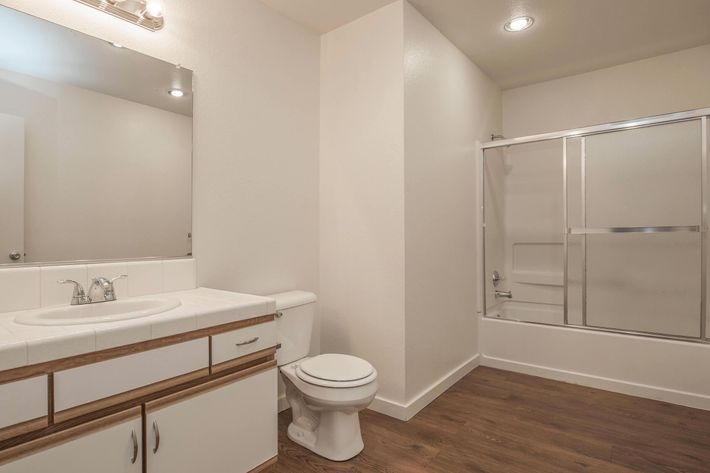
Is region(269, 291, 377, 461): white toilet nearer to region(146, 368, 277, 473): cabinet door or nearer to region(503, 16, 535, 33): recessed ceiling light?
region(146, 368, 277, 473): cabinet door

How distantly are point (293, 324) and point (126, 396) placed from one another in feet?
3.26

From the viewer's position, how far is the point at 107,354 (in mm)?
1131

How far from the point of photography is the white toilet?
5.93 ft

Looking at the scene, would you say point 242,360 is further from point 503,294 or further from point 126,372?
point 503,294

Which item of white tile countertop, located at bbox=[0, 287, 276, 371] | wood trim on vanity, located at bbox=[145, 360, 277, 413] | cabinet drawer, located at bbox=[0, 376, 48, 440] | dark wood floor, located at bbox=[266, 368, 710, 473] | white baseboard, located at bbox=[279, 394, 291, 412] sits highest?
white tile countertop, located at bbox=[0, 287, 276, 371]

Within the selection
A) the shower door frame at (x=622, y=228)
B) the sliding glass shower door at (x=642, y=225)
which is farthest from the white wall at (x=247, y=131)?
the sliding glass shower door at (x=642, y=225)

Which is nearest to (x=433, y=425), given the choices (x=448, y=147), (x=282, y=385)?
(x=282, y=385)

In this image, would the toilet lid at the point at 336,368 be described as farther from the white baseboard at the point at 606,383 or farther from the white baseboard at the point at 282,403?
the white baseboard at the point at 606,383

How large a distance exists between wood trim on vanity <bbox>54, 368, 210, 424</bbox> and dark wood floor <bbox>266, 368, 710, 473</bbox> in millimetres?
768

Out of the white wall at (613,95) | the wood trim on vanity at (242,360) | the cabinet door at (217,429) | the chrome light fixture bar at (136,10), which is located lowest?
the cabinet door at (217,429)

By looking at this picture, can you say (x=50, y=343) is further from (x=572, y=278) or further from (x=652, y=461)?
(x=572, y=278)

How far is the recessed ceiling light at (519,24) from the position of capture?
2.51 metres

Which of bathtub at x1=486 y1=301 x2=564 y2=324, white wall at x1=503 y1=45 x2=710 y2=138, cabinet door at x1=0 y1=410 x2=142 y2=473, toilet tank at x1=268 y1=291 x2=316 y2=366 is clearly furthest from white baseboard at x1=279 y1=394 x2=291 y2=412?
white wall at x1=503 y1=45 x2=710 y2=138

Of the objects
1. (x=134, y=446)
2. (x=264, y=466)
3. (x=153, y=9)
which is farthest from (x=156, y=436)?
(x=153, y=9)
